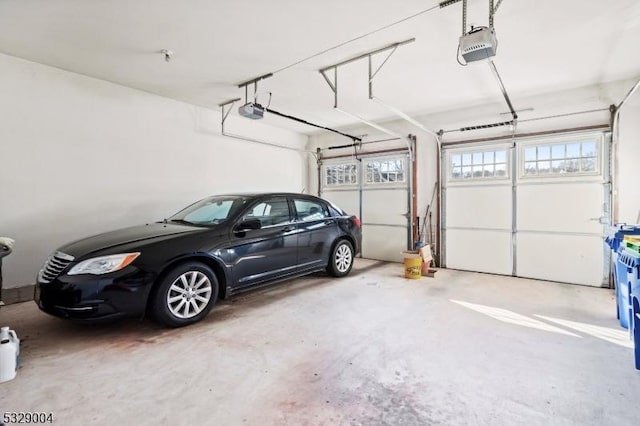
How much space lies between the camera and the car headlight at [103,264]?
245cm

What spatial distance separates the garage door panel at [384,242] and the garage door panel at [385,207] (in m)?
0.10

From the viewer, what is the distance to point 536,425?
62.3 inches

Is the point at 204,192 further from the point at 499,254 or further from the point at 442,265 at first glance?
the point at 499,254

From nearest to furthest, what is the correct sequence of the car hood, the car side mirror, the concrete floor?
the concrete floor, the car hood, the car side mirror

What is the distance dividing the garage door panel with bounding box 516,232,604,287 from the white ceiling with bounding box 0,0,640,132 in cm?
213

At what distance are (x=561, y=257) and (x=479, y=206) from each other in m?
1.30

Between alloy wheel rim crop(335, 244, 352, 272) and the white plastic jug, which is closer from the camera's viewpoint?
the white plastic jug

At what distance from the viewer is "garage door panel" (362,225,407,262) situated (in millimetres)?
5945

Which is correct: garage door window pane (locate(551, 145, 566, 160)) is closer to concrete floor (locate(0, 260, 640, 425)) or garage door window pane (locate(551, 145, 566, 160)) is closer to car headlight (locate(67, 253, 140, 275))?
concrete floor (locate(0, 260, 640, 425))

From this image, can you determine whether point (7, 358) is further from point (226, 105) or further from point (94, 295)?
point (226, 105)

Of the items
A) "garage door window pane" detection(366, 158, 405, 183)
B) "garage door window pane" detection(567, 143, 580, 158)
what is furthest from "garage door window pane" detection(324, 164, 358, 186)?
Result: "garage door window pane" detection(567, 143, 580, 158)

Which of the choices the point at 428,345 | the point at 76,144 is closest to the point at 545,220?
the point at 428,345

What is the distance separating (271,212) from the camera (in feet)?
12.2

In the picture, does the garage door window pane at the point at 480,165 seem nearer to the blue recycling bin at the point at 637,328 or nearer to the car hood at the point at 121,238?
the blue recycling bin at the point at 637,328
